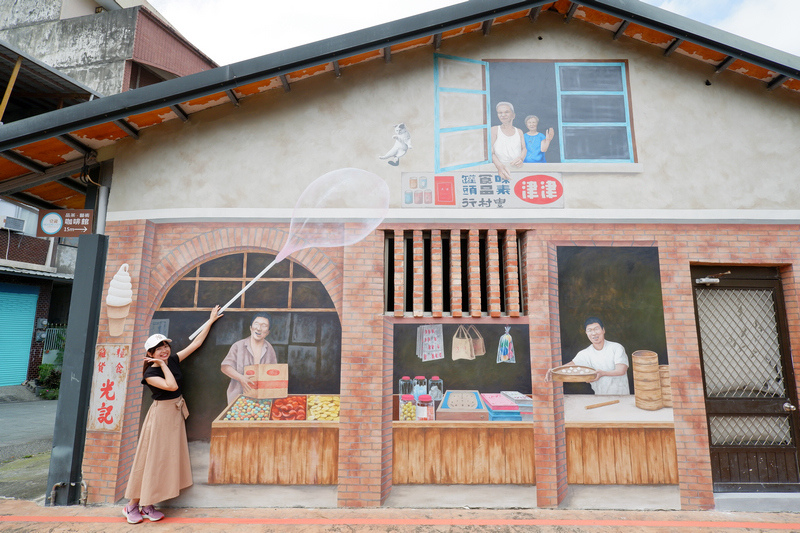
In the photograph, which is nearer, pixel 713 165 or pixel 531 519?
pixel 531 519

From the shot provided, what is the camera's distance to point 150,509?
494 centimetres

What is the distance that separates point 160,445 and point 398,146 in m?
4.75

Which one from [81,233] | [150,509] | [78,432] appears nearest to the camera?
[150,509]

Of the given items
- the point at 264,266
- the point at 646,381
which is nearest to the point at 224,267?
the point at 264,266

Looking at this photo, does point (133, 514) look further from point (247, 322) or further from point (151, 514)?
point (247, 322)

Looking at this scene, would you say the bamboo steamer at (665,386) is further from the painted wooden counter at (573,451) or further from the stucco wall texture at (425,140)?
the stucco wall texture at (425,140)

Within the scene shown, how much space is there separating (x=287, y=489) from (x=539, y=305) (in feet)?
13.1

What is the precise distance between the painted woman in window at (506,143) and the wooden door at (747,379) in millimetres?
2968

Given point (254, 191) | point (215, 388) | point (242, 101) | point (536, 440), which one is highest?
point (242, 101)

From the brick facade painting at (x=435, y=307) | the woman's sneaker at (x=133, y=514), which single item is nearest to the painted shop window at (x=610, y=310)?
the brick facade painting at (x=435, y=307)

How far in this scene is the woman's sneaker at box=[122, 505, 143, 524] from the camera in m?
4.87

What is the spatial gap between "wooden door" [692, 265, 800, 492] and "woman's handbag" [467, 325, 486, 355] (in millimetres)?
3031

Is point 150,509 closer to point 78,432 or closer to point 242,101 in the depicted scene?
point 78,432

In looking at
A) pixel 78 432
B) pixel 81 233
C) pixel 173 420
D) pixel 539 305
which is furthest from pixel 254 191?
pixel 539 305
